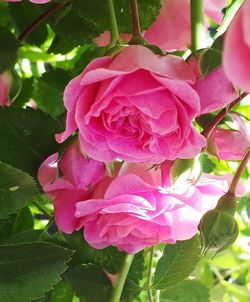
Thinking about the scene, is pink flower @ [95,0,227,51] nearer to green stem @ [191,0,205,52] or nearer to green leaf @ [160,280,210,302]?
green stem @ [191,0,205,52]

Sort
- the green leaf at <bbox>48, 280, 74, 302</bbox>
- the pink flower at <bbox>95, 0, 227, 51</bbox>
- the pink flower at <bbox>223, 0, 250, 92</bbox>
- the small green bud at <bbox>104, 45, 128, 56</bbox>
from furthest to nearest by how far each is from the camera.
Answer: the green leaf at <bbox>48, 280, 74, 302</bbox> → the pink flower at <bbox>95, 0, 227, 51</bbox> → the small green bud at <bbox>104, 45, 128, 56</bbox> → the pink flower at <bbox>223, 0, 250, 92</bbox>

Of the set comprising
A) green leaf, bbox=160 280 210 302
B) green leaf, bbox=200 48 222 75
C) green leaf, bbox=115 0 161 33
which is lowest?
green leaf, bbox=160 280 210 302

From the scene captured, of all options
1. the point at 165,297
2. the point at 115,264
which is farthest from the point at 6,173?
the point at 165,297

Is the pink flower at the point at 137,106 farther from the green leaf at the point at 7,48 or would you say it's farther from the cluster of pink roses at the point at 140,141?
the green leaf at the point at 7,48

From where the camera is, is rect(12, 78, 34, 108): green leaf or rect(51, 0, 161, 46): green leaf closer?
rect(51, 0, 161, 46): green leaf

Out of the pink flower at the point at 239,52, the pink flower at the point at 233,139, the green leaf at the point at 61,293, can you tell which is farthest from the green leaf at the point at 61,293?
the pink flower at the point at 239,52

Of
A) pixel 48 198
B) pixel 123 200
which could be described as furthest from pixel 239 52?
pixel 48 198

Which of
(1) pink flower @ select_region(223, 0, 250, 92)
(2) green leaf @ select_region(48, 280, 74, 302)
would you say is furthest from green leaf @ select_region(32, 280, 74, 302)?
(1) pink flower @ select_region(223, 0, 250, 92)
